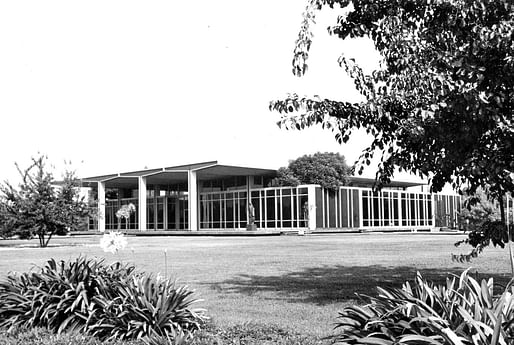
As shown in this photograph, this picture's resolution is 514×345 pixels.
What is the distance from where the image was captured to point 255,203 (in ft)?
203

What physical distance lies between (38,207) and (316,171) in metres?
35.3

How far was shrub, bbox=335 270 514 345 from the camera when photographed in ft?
12.0

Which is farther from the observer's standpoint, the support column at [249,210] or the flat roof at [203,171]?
the support column at [249,210]

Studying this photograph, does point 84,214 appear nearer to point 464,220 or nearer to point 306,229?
point 306,229

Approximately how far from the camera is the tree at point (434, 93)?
7242 mm

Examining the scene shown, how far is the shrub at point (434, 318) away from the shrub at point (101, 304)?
7.12ft

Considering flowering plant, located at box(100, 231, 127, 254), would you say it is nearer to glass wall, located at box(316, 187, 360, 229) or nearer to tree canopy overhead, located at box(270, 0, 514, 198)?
tree canopy overhead, located at box(270, 0, 514, 198)

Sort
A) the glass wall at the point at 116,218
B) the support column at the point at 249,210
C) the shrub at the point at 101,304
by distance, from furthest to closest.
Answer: the glass wall at the point at 116,218 < the support column at the point at 249,210 < the shrub at the point at 101,304

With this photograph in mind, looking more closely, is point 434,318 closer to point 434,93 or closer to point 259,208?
point 434,93

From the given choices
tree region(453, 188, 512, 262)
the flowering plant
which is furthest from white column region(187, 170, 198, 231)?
the flowering plant

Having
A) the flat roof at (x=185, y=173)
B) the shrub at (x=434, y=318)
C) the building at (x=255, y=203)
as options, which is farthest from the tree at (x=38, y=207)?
the shrub at (x=434, y=318)

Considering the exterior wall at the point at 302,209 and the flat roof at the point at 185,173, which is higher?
the flat roof at the point at 185,173

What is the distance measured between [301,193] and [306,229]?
4.45 meters

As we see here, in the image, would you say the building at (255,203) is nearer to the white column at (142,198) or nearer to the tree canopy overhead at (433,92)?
the white column at (142,198)
